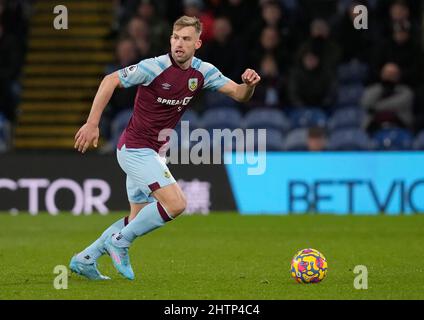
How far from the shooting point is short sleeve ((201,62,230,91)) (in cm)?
982

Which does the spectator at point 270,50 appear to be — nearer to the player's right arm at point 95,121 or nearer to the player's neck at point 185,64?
the player's neck at point 185,64

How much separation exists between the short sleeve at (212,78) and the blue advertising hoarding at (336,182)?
268 inches

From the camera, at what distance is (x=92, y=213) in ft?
55.4

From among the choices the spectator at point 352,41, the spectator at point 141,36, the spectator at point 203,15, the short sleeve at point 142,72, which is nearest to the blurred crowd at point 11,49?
the spectator at point 141,36

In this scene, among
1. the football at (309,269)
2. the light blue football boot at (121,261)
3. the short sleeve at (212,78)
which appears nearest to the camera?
the football at (309,269)

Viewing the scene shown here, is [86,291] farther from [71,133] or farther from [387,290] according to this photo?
[71,133]

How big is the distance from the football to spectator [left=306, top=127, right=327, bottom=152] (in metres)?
7.72

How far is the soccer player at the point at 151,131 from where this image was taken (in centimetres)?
932

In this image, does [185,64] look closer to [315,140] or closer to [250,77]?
[250,77]

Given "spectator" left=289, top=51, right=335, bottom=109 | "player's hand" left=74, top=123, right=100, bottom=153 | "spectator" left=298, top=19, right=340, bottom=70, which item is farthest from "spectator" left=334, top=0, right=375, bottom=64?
"player's hand" left=74, top=123, right=100, bottom=153

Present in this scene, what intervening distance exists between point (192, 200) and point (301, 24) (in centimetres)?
425

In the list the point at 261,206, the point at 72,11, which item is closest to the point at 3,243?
the point at 261,206

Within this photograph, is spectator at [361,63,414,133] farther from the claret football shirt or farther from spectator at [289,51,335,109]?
the claret football shirt

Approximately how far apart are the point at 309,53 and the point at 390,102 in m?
1.57
